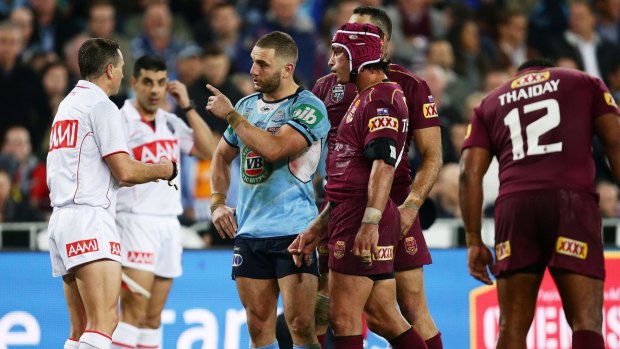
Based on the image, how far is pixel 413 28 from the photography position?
15.0 meters

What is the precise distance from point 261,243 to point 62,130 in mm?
1556

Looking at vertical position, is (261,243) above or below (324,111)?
below

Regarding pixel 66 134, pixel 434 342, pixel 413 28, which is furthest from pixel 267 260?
pixel 413 28

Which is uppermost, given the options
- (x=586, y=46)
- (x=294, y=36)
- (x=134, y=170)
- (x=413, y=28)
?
(x=413, y=28)

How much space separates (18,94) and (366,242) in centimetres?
776

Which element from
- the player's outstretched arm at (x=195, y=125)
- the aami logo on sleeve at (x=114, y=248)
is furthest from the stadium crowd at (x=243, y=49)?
the aami logo on sleeve at (x=114, y=248)

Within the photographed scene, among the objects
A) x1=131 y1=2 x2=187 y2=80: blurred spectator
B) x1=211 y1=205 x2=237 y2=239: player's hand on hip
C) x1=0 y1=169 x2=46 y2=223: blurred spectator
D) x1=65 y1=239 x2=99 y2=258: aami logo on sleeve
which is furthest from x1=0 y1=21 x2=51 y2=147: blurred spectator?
x1=211 y1=205 x2=237 y2=239: player's hand on hip

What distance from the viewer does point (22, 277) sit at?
9648 millimetres

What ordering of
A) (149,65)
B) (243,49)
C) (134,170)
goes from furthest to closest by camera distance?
1. (243,49)
2. (149,65)
3. (134,170)

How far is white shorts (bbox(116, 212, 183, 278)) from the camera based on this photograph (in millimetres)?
8891

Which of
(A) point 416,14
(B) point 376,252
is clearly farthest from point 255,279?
(A) point 416,14

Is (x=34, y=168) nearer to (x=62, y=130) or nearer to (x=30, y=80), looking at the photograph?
(x=30, y=80)

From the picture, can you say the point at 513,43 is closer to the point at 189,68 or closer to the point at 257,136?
the point at 189,68

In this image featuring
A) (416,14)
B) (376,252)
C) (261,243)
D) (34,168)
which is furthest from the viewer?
(416,14)
